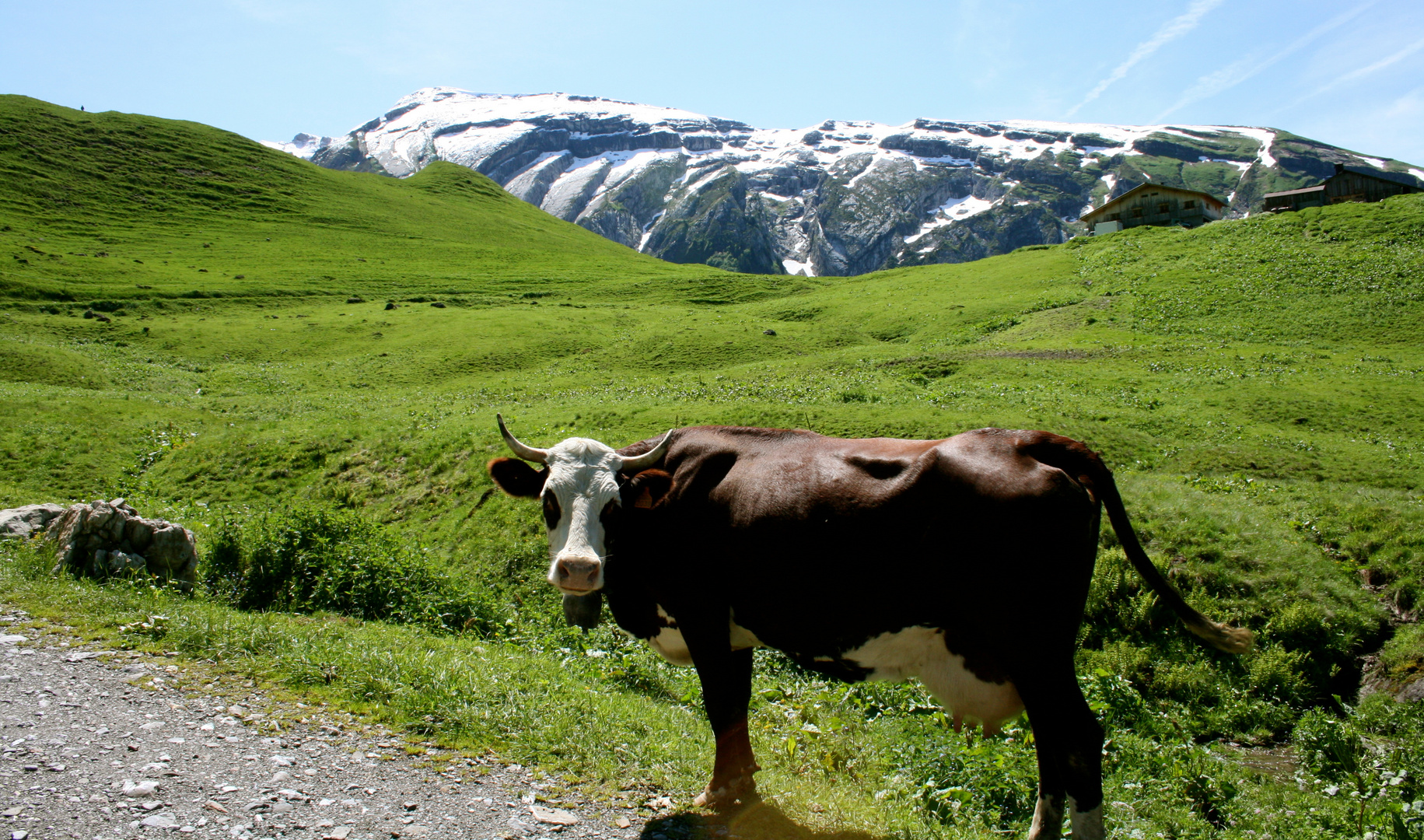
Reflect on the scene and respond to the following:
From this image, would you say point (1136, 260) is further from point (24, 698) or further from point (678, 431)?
point (24, 698)

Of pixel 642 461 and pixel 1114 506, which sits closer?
pixel 1114 506

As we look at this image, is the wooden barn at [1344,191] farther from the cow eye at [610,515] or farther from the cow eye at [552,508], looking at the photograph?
the cow eye at [552,508]

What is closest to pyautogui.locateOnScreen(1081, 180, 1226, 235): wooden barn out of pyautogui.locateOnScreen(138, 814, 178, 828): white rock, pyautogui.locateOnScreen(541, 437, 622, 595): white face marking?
pyautogui.locateOnScreen(541, 437, 622, 595): white face marking

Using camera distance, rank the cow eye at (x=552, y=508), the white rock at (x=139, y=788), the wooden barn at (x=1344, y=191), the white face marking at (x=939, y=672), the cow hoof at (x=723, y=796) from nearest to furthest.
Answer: the white rock at (x=139, y=788), the white face marking at (x=939, y=672), the cow hoof at (x=723, y=796), the cow eye at (x=552, y=508), the wooden barn at (x=1344, y=191)

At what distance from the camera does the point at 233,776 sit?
19.0ft

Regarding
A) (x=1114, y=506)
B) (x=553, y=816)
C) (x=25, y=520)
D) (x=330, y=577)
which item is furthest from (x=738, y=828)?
(x=25, y=520)

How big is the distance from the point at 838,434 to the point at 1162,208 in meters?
80.0

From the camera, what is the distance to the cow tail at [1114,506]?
577 cm

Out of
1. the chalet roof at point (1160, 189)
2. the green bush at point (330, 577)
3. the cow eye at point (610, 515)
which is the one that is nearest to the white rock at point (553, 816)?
the cow eye at point (610, 515)

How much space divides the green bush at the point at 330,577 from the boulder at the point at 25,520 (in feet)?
8.52

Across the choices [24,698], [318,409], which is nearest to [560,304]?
[318,409]

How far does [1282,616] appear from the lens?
11.7m

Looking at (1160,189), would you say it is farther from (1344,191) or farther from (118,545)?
(118,545)

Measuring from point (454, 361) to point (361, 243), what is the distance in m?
66.6
